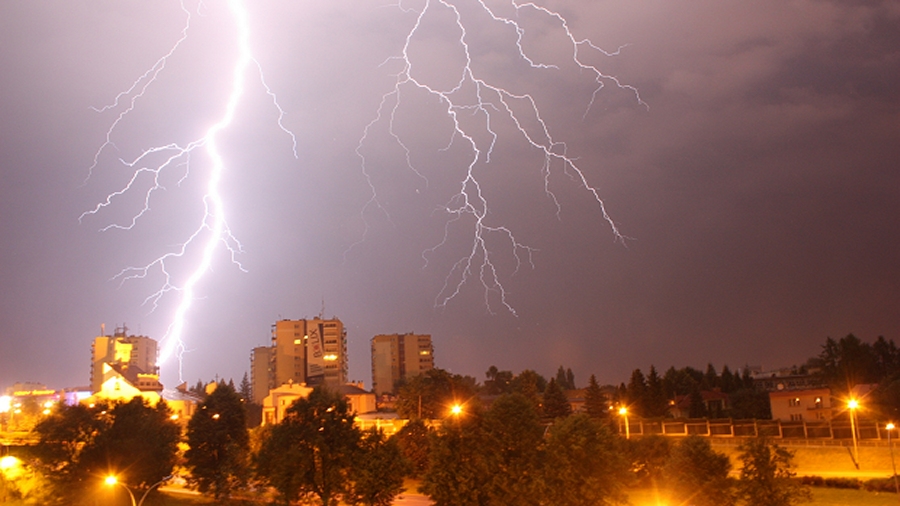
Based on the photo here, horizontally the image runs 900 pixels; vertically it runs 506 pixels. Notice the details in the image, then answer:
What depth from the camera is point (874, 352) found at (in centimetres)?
8544

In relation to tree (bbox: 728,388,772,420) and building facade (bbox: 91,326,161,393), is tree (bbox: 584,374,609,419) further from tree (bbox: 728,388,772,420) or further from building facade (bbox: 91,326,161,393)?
building facade (bbox: 91,326,161,393)

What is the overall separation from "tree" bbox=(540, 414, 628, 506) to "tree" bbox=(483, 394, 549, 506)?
92cm

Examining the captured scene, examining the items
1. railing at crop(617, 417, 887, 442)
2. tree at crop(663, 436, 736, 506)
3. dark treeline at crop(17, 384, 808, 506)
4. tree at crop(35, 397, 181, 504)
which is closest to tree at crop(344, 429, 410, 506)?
dark treeline at crop(17, 384, 808, 506)

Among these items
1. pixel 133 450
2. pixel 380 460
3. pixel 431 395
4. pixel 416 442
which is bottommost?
pixel 380 460

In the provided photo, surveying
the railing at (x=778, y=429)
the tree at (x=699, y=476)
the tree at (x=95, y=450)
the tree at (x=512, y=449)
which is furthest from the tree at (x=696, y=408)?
the tree at (x=95, y=450)

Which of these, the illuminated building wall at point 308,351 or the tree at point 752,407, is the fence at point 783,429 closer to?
the tree at point 752,407

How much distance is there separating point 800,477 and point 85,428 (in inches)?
1407

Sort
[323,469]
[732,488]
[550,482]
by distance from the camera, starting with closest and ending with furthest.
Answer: [732,488] → [550,482] → [323,469]

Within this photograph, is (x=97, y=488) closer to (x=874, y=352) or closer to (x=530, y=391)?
(x=530, y=391)

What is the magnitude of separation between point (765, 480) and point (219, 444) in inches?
1220

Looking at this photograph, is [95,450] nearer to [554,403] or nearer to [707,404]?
[554,403]

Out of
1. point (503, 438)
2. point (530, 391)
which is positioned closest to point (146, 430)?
point (503, 438)

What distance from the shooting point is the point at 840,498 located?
28.3m

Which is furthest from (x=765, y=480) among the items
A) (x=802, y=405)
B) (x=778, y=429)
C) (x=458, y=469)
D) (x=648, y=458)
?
(x=802, y=405)
